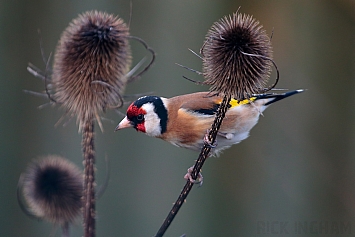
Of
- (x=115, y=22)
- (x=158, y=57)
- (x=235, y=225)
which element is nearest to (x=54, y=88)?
(x=115, y=22)

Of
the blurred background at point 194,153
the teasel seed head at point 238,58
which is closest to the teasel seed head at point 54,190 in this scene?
the teasel seed head at point 238,58

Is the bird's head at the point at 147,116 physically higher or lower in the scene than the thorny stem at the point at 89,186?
higher

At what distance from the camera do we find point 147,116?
158 centimetres

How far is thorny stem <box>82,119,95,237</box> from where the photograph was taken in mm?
1250

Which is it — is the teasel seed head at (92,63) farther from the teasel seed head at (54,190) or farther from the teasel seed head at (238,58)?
the teasel seed head at (238,58)


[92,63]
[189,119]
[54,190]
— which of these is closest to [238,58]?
[189,119]

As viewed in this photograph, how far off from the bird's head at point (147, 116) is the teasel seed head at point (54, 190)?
0.31 meters

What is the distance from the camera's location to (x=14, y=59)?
114 inches

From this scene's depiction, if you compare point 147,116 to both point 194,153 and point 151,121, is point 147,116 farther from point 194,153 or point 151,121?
point 194,153

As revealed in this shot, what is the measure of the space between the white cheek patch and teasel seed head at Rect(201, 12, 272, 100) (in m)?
0.51

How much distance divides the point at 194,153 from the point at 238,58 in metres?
1.73

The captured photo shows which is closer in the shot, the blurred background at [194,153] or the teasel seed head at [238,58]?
the teasel seed head at [238,58]

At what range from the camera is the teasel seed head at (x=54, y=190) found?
159 cm

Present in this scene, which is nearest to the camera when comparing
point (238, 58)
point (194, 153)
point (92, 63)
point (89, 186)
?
point (238, 58)
